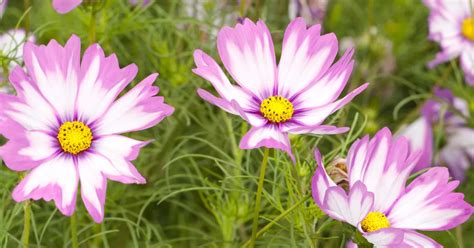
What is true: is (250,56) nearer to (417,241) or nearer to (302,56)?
(302,56)

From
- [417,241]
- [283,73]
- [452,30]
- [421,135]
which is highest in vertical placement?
[452,30]

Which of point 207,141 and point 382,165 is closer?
point 382,165

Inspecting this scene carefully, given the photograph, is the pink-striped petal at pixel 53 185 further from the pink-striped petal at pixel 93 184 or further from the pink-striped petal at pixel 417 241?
the pink-striped petal at pixel 417 241

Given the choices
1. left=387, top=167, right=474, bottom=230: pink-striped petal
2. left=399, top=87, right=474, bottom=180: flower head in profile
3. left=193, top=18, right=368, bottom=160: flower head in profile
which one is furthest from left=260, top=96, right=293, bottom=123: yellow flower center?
left=399, top=87, right=474, bottom=180: flower head in profile

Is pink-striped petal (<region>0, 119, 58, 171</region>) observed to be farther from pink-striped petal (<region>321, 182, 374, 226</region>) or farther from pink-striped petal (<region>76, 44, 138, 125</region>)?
pink-striped petal (<region>321, 182, 374, 226</region>)

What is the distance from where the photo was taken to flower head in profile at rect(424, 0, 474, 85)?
1.07 m

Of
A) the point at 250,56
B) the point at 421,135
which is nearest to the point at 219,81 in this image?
the point at 250,56

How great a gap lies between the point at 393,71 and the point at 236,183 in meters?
0.55

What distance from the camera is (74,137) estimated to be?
561 millimetres

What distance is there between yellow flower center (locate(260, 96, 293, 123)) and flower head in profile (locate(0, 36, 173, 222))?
0.26ft

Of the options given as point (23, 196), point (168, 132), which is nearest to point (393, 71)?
point (168, 132)

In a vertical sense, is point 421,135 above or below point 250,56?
above

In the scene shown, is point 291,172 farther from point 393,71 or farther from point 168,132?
point 393,71

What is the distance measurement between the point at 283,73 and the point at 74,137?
0.16m
